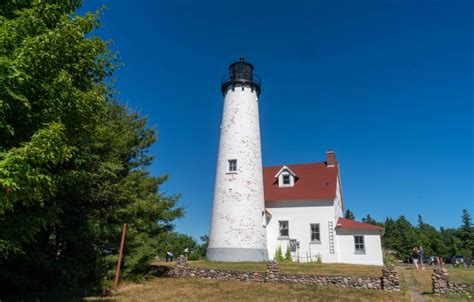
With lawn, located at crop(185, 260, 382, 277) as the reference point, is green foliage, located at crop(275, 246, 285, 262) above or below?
above

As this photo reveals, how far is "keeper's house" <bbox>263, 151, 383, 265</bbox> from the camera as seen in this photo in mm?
24094

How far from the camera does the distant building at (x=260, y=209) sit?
21938 mm

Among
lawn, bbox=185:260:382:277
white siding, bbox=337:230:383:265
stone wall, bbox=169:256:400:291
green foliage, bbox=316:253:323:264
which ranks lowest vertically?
stone wall, bbox=169:256:400:291

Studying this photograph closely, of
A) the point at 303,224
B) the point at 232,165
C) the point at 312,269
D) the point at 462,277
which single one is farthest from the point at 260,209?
the point at 462,277

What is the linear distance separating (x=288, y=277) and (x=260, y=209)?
7916mm

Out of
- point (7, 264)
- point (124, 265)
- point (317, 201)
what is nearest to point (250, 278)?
point (124, 265)

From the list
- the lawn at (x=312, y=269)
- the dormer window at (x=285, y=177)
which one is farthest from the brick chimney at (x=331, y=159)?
the lawn at (x=312, y=269)

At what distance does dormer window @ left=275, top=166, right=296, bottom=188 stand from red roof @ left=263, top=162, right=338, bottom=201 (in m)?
0.34

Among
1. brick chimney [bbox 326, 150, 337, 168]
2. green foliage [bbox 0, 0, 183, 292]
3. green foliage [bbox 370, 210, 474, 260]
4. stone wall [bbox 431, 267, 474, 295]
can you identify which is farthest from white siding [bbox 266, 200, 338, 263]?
green foliage [bbox 370, 210, 474, 260]

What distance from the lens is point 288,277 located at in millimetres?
15156

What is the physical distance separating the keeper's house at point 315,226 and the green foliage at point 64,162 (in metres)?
10.7

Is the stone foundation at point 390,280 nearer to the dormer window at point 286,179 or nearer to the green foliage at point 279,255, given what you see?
the green foliage at point 279,255

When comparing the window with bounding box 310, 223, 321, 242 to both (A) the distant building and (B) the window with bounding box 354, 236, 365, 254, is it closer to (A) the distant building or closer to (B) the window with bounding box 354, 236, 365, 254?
(A) the distant building

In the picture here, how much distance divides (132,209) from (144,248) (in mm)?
1886
